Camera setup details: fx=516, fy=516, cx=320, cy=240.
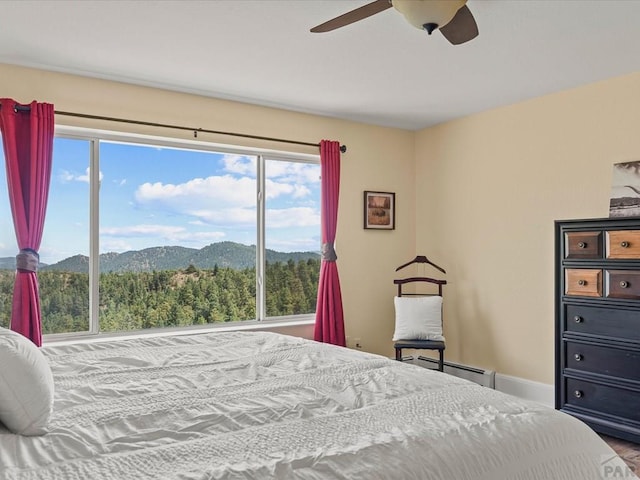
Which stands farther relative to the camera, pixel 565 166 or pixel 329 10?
pixel 565 166

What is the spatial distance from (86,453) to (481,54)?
3.14 m

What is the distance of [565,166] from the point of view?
4152 mm

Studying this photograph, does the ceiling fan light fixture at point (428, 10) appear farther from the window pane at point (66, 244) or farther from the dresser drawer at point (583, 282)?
the window pane at point (66, 244)

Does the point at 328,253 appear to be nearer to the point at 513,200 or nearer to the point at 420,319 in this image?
the point at 420,319

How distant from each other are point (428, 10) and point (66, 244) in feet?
10.2

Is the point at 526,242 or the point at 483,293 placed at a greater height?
the point at 526,242

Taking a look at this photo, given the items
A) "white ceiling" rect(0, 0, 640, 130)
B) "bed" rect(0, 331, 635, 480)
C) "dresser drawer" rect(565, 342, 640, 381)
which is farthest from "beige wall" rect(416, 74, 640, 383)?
"bed" rect(0, 331, 635, 480)

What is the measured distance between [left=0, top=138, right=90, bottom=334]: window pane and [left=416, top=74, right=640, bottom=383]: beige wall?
3309 millimetres

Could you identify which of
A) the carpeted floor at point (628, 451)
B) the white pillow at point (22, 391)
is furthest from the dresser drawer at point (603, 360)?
Result: the white pillow at point (22, 391)

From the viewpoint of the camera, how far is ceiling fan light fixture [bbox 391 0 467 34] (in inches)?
74.1

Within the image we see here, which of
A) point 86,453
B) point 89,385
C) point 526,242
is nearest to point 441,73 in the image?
point 526,242

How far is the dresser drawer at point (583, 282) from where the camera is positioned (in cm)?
346

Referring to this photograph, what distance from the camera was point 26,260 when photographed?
344 centimetres

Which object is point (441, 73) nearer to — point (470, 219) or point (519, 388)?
point (470, 219)
